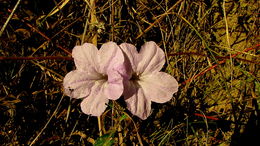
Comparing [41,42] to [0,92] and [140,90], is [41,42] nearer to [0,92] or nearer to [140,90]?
[0,92]

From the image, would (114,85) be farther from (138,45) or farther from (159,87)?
(138,45)

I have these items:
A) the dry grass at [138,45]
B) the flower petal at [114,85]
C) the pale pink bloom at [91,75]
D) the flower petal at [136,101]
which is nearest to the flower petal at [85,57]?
the pale pink bloom at [91,75]

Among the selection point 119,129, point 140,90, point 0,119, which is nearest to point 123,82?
point 140,90

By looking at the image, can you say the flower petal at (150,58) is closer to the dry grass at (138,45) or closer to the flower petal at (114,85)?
the flower petal at (114,85)

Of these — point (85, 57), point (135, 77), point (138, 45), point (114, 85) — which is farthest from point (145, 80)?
point (138, 45)

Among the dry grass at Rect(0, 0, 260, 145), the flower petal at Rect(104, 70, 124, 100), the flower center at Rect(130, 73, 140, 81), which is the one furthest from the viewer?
the dry grass at Rect(0, 0, 260, 145)

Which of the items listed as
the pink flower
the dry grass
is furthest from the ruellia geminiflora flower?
the dry grass

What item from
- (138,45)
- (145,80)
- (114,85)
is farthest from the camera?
(138,45)

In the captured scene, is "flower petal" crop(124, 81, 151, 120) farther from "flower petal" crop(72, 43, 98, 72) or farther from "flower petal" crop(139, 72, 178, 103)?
"flower petal" crop(72, 43, 98, 72)
